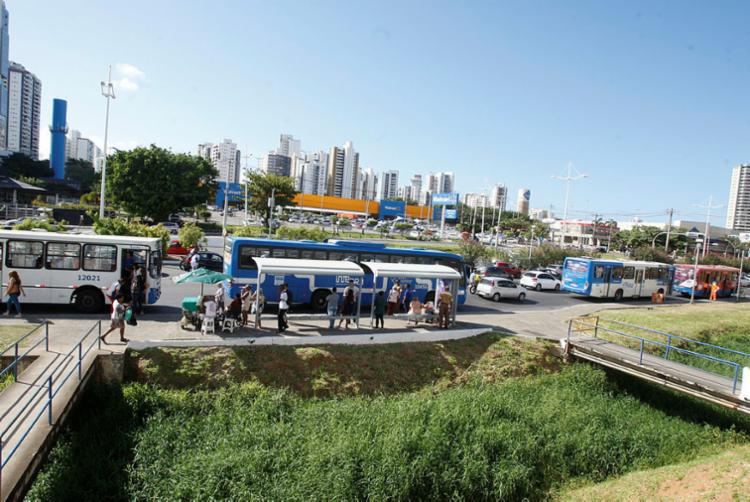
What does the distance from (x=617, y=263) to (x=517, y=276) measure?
952cm

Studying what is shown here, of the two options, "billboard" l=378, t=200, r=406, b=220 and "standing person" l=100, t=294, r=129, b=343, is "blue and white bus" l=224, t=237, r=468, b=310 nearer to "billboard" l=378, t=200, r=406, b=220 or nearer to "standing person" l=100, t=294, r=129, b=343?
"standing person" l=100, t=294, r=129, b=343

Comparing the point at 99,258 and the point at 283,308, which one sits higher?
the point at 99,258

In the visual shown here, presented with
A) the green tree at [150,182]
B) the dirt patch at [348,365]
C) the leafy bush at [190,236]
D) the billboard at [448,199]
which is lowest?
the dirt patch at [348,365]

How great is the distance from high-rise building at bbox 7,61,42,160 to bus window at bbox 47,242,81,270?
132792 millimetres

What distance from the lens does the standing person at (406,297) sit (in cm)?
2053

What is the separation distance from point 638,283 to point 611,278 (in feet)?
10.8

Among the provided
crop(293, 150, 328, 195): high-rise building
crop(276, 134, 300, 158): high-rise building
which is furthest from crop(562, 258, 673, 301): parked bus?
crop(276, 134, 300, 158): high-rise building

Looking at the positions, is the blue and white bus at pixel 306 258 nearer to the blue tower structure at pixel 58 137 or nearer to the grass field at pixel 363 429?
the grass field at pixel 363 429

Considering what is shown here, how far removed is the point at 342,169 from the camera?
164 metres

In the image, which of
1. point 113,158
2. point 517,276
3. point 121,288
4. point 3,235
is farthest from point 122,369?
point 113,158

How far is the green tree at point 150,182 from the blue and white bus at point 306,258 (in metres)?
35.0

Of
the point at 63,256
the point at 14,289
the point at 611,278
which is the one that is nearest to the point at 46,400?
the point at 14,289

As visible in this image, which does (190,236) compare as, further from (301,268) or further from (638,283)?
(638,283)

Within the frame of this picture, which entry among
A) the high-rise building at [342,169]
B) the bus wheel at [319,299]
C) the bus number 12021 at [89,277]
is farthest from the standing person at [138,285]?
the high-rise building at [342,169]
